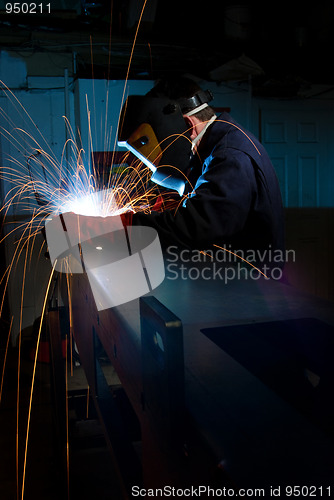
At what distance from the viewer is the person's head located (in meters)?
2.06

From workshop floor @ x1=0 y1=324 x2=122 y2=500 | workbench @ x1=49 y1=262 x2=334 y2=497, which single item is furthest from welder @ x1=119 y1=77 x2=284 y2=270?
workshop floor @ x1=0 y1=324 x2=122 y2=500

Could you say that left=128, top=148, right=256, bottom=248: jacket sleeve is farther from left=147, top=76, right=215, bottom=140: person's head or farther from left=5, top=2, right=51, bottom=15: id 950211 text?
left=5, top=2, right=51, bottom=15: id 950211 text

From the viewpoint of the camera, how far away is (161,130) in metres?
2.05

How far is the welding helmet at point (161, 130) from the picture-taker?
2.04 m

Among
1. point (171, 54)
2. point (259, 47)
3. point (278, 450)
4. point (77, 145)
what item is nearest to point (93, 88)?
point (77, 145)

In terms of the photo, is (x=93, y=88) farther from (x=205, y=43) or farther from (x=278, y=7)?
(x=278, y=7)

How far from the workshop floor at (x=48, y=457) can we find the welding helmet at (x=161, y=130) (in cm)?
162

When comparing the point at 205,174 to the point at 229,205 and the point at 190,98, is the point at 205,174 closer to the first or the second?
the point at 229,205

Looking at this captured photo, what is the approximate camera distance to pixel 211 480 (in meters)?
0.60

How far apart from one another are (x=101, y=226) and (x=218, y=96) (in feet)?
11.5

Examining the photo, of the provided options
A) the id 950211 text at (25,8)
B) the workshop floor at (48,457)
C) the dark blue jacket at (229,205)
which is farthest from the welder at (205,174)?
the id 950211 text at (25,8)

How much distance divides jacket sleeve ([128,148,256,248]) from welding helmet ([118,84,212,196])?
0.30 meters

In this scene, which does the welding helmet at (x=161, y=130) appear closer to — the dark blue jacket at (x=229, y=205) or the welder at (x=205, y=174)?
the welder at (x=205, y=174)

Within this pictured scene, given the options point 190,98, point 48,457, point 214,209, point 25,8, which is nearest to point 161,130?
point 190,98
